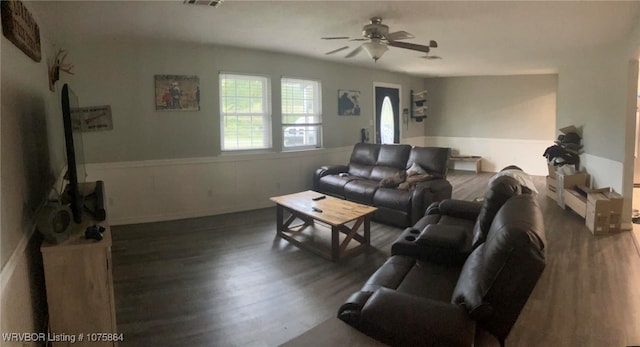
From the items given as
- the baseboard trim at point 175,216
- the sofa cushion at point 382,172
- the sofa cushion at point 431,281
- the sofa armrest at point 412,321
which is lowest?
the baseboard trim at point 175,216

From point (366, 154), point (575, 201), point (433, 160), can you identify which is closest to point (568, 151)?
point (575, 201)

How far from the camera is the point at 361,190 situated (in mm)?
5031

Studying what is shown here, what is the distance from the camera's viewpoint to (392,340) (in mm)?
1435

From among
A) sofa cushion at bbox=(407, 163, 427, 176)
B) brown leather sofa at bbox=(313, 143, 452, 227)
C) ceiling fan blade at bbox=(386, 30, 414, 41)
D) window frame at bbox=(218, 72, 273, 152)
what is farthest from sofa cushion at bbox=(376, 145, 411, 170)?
ceiling fan blade at bbox=(386, 30, 414, 41)

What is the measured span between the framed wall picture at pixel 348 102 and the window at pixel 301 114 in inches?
21.9

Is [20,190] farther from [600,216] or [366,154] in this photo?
[600,216]

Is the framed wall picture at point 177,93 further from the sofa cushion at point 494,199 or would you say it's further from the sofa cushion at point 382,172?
the sofa cushion at point 494,199

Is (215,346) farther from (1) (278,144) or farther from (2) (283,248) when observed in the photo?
(1) (278,144)

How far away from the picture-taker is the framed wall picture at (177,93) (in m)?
4.88

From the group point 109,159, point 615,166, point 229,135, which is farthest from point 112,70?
point 615,166

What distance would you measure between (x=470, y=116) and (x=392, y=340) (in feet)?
30.0

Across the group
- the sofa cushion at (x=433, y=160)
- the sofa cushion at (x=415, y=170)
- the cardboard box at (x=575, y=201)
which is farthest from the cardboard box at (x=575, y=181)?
the sofa cushion at (x=415, y=170)

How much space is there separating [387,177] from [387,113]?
373 centimetres

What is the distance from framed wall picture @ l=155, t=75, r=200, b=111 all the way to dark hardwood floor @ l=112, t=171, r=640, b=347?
1666 millimetres
